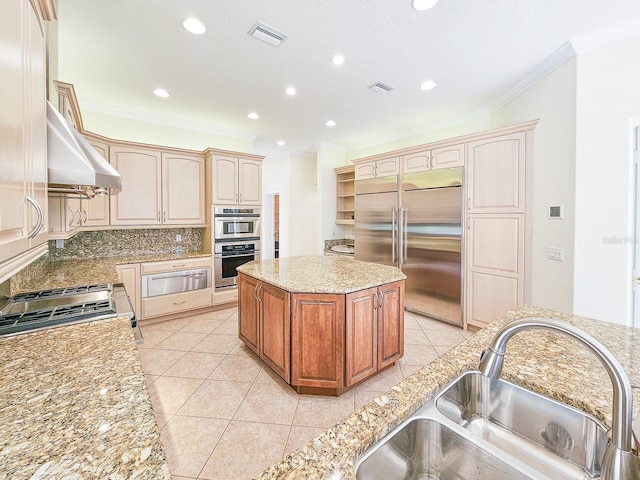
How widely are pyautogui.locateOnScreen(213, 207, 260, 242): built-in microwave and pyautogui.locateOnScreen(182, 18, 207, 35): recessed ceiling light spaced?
2298 mm

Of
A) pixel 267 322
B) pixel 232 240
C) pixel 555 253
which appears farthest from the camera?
pixel 232 240

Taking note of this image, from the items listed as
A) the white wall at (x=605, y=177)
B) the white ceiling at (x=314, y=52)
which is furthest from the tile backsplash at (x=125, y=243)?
the white wall at (x=605, y=177)

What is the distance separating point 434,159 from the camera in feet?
12.3

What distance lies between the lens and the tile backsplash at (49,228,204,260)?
11.7ft

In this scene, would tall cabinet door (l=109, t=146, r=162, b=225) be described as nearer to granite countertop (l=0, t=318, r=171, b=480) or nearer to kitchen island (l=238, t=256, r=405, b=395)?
kitchen island (l=238, t=256, r=405, b=395)

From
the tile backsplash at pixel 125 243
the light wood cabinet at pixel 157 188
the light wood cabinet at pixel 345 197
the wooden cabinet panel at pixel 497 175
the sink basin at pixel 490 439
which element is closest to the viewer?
the sink basin at pixel 490 439

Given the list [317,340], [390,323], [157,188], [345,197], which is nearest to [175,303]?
[157,188]

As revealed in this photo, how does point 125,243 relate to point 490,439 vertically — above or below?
above

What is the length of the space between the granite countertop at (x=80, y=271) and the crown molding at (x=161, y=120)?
190 centimetres

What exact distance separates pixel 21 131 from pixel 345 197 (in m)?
5.06

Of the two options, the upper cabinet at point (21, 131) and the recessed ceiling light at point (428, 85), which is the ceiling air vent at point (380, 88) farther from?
the upper cabinet at point (21, 131)

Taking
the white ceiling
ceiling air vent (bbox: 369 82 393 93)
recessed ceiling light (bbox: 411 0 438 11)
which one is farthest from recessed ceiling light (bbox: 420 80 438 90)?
recessed ceiling light (bbox: 411 0 438 11)

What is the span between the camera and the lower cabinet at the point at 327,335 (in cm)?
214

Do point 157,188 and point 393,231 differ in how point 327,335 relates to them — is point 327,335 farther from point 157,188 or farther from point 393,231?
point 157,188
